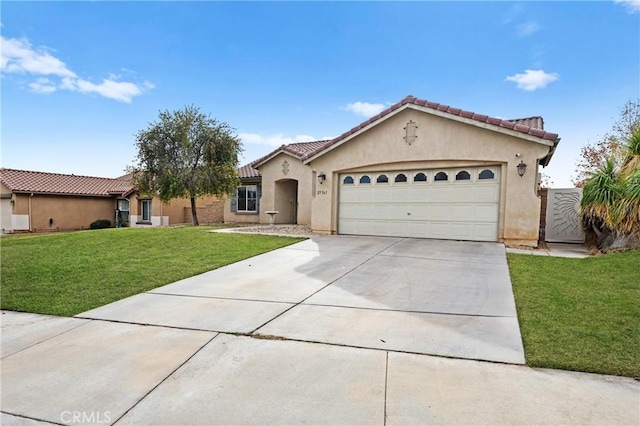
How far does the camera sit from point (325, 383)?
9.96 ft

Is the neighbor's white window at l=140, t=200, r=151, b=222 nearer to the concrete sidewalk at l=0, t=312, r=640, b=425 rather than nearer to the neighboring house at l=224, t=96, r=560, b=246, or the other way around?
the neighboring house at l=224, t=96, r=560, b=246

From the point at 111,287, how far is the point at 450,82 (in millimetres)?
15903

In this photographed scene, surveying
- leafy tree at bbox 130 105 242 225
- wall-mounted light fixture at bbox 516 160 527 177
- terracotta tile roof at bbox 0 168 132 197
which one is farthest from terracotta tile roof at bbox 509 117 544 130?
terracotta tile roof at bbox 0 168 132 197

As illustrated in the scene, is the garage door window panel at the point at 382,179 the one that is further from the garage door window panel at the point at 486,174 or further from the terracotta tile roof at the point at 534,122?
the terracotta tile roof at the point at 534,122

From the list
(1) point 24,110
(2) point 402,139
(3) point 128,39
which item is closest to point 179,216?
(1) point 24,110

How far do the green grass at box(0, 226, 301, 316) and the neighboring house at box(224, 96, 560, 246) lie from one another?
3453mm

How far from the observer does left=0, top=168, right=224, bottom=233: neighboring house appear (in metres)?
23.8

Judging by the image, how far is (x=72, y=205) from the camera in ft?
86.3

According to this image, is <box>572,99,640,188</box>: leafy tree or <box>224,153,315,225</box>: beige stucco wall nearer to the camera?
<box>572,99,640,188</box>: leafy tree

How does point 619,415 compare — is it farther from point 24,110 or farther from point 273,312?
point 24,110

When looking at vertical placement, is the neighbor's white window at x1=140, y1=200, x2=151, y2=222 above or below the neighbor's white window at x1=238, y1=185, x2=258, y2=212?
below

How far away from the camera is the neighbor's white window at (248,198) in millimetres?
21922

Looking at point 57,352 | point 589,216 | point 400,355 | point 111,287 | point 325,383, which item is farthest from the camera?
point 589,216

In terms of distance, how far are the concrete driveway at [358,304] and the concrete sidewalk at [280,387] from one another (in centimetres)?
38
